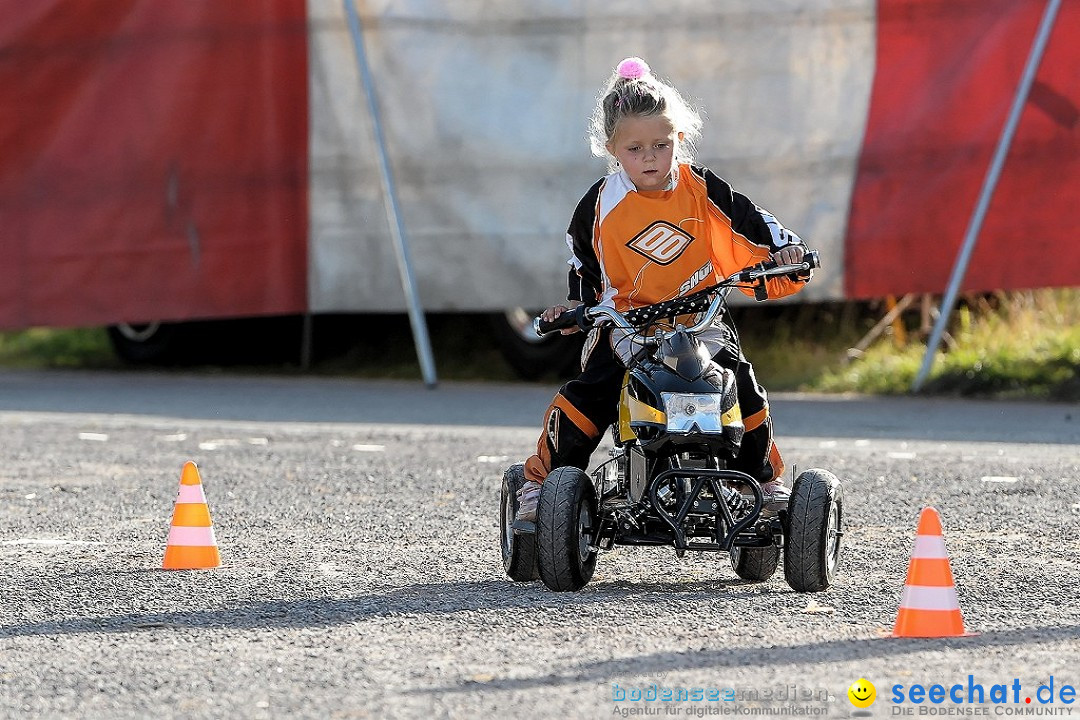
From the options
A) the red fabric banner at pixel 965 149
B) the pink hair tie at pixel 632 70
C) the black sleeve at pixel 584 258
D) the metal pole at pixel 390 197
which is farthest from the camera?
the metal pole at pixel 390 197

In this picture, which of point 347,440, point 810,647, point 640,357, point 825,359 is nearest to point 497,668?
point 810,647

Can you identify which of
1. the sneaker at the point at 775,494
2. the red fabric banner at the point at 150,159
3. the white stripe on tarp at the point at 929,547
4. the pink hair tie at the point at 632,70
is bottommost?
the white stripe on tarp at the point at 929,547

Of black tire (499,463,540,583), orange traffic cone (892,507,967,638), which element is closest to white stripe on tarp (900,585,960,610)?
orange traffic cone (892,507,967,638)

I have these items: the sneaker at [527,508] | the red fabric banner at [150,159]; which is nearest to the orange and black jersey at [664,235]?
the sneaker at [527,508]

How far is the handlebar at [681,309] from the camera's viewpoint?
5.30 meters

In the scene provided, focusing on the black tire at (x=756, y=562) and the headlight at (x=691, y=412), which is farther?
the black tire at (x=756, y=562)

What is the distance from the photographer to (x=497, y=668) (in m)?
4.30

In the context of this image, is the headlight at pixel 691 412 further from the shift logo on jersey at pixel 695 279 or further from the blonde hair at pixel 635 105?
the blonde hair at pixel 635 105

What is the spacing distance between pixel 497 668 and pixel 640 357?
129cm

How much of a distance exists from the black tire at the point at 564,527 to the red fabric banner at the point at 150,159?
25.0 feet

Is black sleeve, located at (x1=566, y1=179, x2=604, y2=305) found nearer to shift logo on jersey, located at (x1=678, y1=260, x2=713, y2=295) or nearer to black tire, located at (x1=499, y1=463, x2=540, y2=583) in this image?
shift logo on jersey, located at (x1=678, y1=260, x2=713, y2=295)

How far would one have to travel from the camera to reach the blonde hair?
5324mm

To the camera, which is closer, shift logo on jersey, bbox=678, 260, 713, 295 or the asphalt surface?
the asphalt surface
